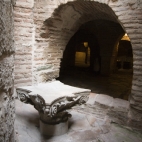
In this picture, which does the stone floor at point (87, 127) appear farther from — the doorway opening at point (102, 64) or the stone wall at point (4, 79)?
the stone wall at point (4, 79)

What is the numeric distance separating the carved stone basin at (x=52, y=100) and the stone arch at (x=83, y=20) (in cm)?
102

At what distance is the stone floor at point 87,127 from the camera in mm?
3012

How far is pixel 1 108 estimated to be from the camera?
0.69 m

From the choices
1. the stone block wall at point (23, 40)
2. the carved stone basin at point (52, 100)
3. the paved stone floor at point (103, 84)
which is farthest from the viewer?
the paved stone floor at point (103, 84)

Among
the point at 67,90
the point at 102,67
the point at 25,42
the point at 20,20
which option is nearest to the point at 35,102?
the point at 67,90

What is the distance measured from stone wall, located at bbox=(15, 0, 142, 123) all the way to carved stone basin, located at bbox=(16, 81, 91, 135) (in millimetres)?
993

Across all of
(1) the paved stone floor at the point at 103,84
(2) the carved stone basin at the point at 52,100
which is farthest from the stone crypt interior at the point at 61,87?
(1) the paved stone floor at the point at 103,84

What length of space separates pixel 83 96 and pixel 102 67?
5.68 m

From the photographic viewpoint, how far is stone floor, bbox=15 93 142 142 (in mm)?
3012

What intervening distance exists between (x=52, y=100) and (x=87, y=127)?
1270 millimetres

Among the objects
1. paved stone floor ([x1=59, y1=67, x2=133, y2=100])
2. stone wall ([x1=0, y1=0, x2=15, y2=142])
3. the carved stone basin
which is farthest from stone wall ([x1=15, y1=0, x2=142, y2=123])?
stone wall ([x1=0, y1=0, x2=15, y2=142])

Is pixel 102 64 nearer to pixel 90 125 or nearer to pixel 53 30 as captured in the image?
pixel 53 30

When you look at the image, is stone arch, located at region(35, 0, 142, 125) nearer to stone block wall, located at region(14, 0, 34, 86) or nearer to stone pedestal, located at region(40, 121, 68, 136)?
stone block wall, located at region(14, 0, 34, 86)

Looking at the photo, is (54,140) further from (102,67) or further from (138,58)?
(102,67)
